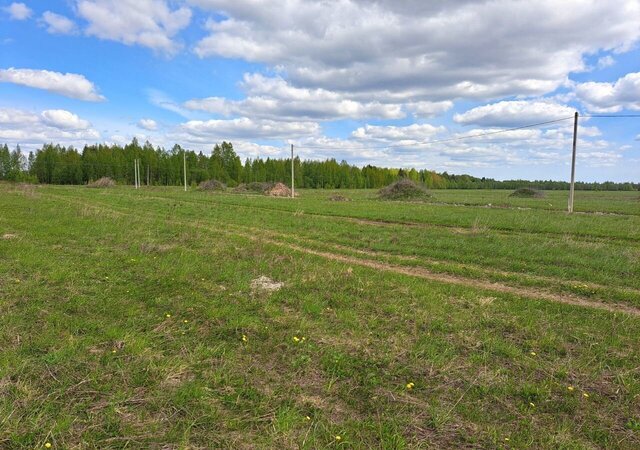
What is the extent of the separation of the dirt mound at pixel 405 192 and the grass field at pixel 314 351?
28.8 m

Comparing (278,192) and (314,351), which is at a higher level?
(278,192)

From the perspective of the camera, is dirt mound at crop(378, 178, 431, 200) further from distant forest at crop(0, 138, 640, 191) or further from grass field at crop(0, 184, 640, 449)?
distant forest at crop(0, 138, 640, 191)

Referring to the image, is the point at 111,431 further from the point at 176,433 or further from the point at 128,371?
the point at 128,371

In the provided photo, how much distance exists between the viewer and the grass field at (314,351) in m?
3.58

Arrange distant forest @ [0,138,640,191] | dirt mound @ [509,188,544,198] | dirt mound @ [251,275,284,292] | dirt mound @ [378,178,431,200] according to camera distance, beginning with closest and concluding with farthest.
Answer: dirt mound @ [251,275,284,292] → dirt mound @ [378,178,431,200] → dirt mound @ [509,188,544,198] → distant forest @ [0,138,640,191]

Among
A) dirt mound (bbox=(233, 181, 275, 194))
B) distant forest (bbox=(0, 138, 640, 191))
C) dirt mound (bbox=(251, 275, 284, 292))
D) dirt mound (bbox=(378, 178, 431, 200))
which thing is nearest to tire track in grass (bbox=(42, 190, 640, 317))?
dirt mound (bbox=(251, 275, 284, 292))

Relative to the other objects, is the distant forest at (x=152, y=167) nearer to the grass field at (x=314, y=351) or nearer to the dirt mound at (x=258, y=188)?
the dirt mound at (x=258, y=188)

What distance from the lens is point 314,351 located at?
5.12 m

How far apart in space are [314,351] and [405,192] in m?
35.6

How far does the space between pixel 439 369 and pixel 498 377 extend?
2.03ft

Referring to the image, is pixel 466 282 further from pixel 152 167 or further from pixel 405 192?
pixel 152 167

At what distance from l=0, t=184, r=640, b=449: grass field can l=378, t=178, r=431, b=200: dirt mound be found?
94.6ft

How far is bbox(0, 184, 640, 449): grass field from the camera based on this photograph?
3584 millimetres

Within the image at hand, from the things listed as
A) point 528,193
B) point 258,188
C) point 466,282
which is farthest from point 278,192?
point 466,282
